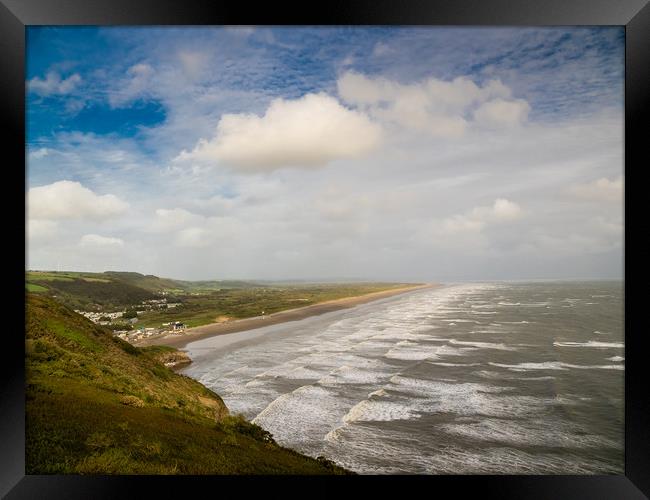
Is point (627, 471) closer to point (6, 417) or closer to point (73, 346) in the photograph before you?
point (6, 417)

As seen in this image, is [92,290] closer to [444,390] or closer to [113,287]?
[113,287]

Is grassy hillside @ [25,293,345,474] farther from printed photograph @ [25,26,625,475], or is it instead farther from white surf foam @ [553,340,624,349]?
white surf foam @ [553,340,624,349]

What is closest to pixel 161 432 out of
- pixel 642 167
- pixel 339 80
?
pixel 339 80

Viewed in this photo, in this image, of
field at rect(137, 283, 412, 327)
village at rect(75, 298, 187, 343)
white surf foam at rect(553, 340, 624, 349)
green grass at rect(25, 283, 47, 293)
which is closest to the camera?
green grass at rect(25, 283, 47, 293)

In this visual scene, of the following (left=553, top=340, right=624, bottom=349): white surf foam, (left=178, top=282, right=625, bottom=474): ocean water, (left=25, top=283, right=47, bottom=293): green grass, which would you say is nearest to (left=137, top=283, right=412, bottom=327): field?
(left=178, top=282, right=625, bottom=474): ocean water

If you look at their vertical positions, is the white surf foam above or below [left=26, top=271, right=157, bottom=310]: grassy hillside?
below

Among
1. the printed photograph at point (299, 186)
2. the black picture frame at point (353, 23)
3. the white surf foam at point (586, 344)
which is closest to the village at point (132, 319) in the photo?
the printed photograph at point (299, 186)
